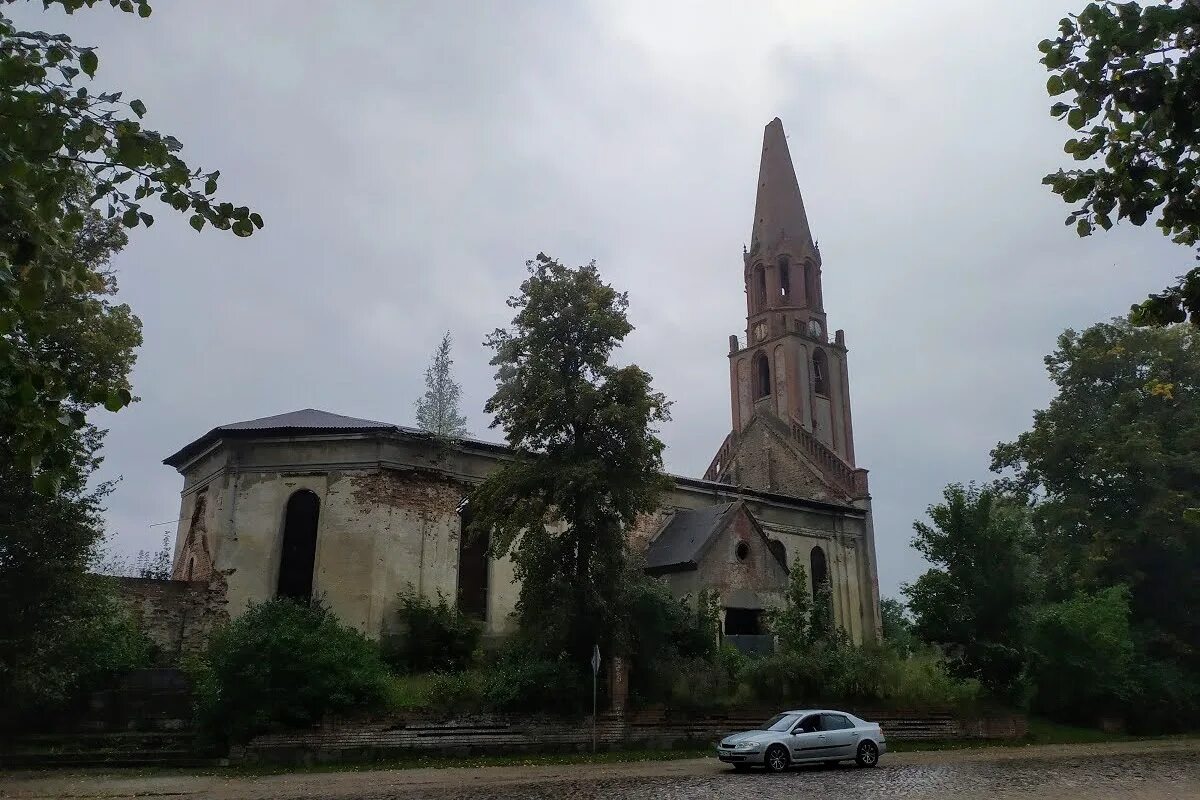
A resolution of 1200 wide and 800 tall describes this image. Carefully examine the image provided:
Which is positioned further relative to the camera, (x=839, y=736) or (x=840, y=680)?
(x=840, y=680)

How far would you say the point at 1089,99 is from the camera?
6.23m

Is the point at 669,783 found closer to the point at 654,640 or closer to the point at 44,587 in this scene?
the point at 654,640

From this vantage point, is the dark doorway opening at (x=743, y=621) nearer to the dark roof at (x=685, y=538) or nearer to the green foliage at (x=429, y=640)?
the dark roof at (x=685, y=538)

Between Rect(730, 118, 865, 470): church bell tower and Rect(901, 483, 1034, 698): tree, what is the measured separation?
17.3 meters

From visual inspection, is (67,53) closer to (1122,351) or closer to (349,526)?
(349,526)

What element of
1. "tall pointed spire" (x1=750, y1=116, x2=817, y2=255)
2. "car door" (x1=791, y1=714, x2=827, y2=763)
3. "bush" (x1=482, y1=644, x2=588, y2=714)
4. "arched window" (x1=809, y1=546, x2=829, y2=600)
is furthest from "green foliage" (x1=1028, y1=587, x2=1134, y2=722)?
"tall pointed spire" (x1=750, y1=116, x2=817, y2=255)

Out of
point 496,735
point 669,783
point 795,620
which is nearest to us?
point 669,783

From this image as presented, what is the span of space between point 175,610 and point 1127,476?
33132 mm

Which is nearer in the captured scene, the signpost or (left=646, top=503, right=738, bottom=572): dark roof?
the signpost

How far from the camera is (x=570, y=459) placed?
884 inches

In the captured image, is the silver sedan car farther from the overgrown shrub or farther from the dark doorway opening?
the overgrown shrub

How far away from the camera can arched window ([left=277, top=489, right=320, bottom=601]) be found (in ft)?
87.9

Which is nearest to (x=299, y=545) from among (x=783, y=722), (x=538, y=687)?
(x=538, y=687)

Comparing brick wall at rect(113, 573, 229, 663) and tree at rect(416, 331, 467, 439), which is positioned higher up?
tree at rect(416, 331, 467, 439)
